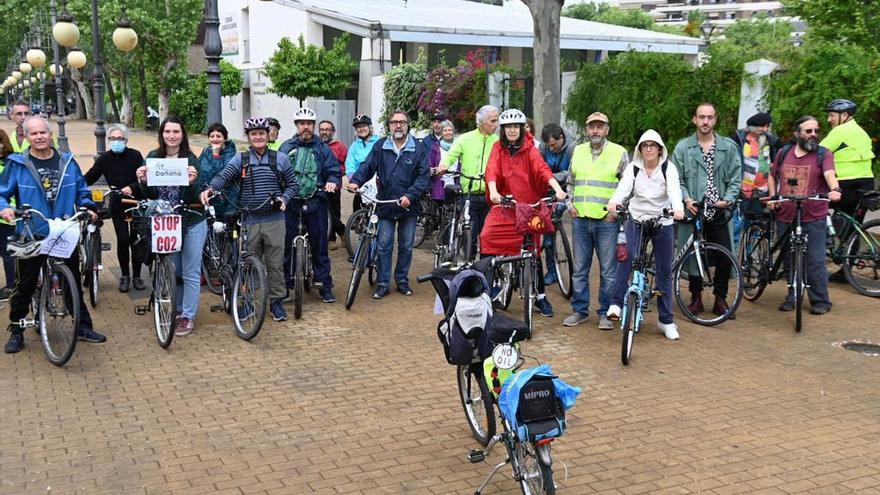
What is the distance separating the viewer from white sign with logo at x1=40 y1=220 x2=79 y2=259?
6.99 meters

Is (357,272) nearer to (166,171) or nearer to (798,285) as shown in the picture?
(166,171)

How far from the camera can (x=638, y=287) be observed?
7152 millimetres

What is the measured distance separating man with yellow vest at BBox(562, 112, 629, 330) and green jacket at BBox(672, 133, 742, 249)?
69 cm

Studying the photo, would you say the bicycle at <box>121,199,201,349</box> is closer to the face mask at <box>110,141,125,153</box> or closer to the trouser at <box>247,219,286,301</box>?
the trouser at <box>247,219,286,301</box>

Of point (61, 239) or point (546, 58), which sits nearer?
point (61, 239)

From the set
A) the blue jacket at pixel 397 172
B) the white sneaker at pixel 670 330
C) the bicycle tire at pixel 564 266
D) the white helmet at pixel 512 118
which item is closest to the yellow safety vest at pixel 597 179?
the white helmet at pixel 512 118

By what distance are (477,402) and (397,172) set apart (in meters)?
4.19

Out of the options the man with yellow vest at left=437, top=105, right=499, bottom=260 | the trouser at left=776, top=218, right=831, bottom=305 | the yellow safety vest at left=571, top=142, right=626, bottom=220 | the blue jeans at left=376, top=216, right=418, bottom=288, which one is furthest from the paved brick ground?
the man with yellow vest at left=437, top=105, right=499, bottom=260

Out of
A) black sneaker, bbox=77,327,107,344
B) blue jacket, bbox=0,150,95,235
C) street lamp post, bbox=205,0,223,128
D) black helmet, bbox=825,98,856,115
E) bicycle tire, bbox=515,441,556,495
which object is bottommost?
black sneaker, bbox=77,327,107,344

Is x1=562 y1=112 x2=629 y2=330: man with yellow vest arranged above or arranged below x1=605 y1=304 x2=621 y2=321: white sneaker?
above

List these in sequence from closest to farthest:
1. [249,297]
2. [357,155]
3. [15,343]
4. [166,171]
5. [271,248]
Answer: [15,343]
[166,171]
[249,297]
[271,248]
[357,155]

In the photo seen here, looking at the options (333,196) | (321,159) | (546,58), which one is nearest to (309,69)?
(546,58)

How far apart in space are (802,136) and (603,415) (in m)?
4.12

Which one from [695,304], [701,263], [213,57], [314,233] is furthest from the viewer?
[213,57]
